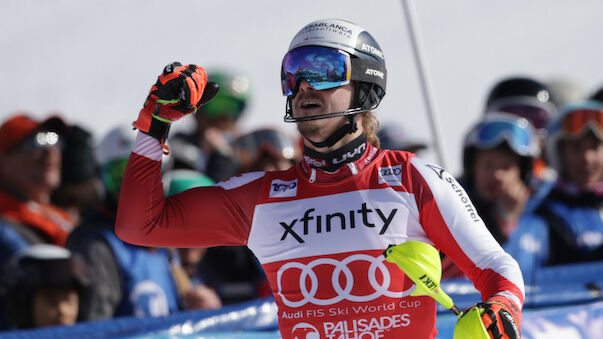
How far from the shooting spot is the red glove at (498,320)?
3053 mm

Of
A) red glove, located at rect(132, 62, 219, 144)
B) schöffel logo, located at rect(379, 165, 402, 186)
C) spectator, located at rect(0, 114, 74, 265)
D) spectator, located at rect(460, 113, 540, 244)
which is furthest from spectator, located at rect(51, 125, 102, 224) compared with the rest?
schöffel logo, located at rect(379, 165, 402, 186)

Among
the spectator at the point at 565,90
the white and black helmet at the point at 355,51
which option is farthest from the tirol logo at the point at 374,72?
the spectator at the point at 565,90

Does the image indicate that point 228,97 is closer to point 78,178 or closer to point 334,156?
point 78,178

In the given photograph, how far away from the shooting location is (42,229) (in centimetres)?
613

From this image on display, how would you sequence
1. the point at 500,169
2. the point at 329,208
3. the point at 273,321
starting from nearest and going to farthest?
the point at 329,208 → the point at 273,321 → the point at 500,169

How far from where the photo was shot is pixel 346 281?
3.51m

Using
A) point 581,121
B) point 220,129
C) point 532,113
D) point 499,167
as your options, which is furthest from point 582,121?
point 220,129

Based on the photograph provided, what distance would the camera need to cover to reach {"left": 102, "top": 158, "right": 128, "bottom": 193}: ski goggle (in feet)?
21.7

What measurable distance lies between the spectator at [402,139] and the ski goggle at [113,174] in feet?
8.18

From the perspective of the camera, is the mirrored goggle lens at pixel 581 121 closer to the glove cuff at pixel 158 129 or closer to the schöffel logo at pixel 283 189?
the schöffel logo at pixel 283 189

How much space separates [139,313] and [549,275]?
265 cm

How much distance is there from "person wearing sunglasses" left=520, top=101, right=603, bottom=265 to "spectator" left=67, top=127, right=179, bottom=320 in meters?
2.68

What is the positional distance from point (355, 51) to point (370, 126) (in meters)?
0.44

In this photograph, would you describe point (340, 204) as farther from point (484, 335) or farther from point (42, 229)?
point (42, 229)
